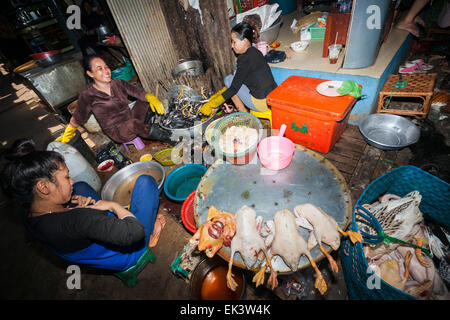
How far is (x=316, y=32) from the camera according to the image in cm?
444

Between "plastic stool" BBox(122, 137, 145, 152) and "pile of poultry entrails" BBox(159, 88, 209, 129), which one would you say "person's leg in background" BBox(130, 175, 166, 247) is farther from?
"plastic stool" BBox(122, 137, 145, 152)

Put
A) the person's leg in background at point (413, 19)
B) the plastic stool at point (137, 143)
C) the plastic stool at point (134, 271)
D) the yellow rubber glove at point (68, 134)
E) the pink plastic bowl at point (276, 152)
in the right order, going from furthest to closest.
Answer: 1. the plastic stool at point (137, 143)
2. the person's leg in background at point (413, 19)
3. the yellow rubber glove at point (68, 134)
4. the plastic stool at point (134, 271)
5. the pink plastic bowl at point (276, 152)

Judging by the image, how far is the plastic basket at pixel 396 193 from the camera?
1613 millimetres

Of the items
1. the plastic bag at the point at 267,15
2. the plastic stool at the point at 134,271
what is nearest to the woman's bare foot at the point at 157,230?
the plastic stool at the point at 134,271

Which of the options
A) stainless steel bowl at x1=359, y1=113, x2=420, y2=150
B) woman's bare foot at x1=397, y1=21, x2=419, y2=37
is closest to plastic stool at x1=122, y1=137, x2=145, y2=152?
stainless steel bowl at x1=359, y1=113, x2=420, y2=150

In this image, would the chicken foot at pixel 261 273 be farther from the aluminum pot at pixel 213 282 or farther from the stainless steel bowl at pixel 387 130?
the stainless steel bowl at pixel 387 130

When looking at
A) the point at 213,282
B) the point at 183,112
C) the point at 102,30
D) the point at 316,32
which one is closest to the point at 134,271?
the point at 213,282

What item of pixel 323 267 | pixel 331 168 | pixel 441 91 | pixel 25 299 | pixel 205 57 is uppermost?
pixel 205 57

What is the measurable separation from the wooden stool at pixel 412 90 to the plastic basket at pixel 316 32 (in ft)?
5.98

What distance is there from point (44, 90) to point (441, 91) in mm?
8935

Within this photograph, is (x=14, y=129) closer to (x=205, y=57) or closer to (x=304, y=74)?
(x=205, y=57)

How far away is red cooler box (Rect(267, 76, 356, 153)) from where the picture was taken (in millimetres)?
2415
